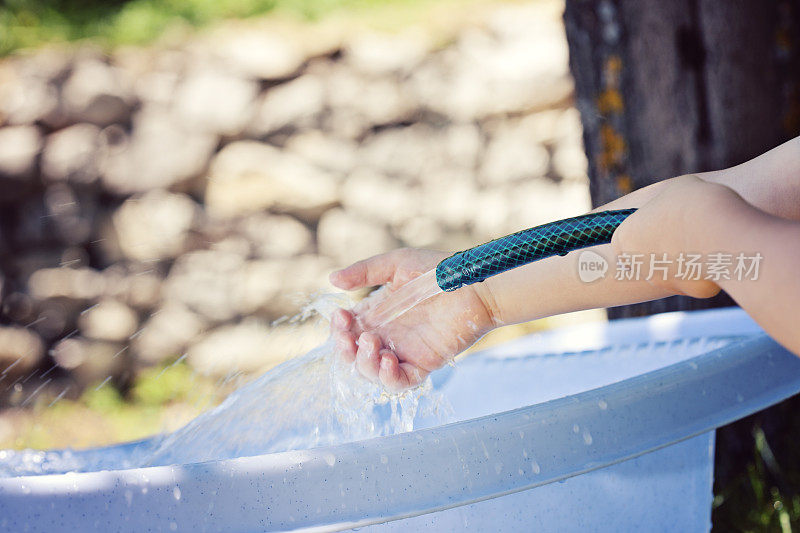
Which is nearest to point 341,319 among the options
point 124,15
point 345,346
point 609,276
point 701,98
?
point 345,346

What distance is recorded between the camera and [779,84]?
1702 millimetres

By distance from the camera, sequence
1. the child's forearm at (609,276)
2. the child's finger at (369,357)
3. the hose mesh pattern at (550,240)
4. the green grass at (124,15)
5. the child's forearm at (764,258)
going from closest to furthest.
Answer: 1. the child's forearm at (764,258)
2. the hose mesh pattern at (550,240)
3. the child's forearm at (609,276)
4. the child's finger at (369,357)
5. the green grass at (124,15)

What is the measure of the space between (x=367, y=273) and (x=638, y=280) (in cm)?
47

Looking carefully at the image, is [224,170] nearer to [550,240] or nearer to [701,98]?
[701,98]

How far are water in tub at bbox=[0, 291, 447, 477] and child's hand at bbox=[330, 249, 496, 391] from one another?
0.11ft

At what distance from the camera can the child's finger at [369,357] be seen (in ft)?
3.71

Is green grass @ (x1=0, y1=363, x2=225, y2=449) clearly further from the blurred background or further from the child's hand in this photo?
the child's hand

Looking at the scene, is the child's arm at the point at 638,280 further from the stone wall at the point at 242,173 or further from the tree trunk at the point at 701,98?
the stone wall at the point at 242,173

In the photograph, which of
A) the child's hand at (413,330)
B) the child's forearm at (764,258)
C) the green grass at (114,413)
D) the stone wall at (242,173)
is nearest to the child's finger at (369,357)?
the child's hand at (413,330)

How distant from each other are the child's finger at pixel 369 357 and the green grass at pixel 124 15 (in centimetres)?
296

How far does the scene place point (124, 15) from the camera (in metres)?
3.80

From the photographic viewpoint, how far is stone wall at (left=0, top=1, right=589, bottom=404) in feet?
11.1

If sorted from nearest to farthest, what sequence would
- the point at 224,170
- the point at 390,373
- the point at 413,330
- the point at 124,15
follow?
the point at 390,373 < the point at 413,330 < the point at 224,170 < the point at 124,15

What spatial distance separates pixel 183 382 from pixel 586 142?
2318 mm
